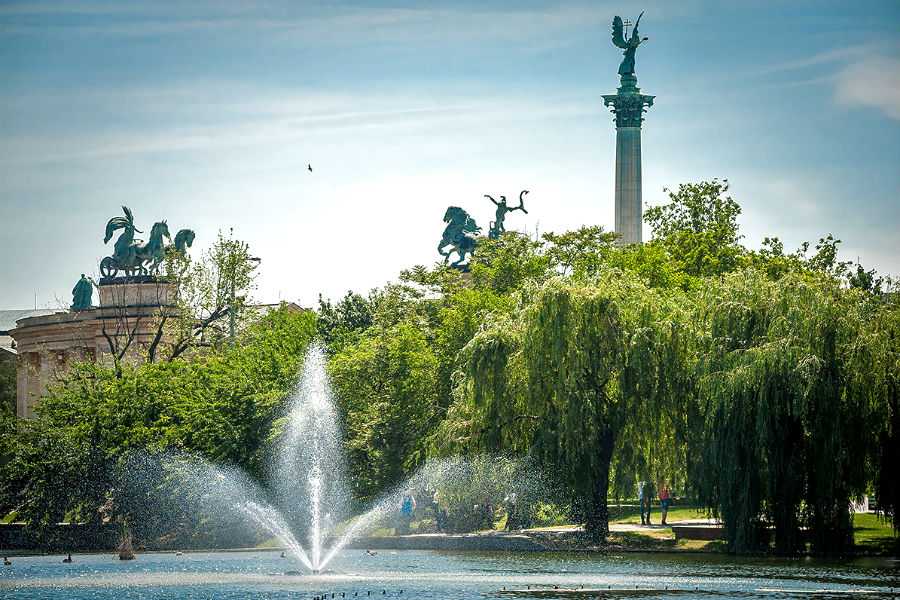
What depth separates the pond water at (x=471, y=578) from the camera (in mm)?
36000

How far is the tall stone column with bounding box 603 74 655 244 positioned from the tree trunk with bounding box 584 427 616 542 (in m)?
65.8

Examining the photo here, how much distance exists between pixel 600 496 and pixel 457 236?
5399 centimetres

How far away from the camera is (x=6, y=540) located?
6281 cm

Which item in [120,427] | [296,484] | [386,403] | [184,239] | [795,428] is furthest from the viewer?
[184,239]

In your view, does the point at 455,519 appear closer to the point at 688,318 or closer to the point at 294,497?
the point at 294,497

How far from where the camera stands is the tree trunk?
167 ft

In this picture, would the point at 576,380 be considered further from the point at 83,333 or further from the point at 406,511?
the point at 83,333

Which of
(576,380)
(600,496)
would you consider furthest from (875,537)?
(576,380)

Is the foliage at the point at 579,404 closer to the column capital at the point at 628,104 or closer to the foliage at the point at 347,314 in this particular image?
the foliage at the point at 347,314

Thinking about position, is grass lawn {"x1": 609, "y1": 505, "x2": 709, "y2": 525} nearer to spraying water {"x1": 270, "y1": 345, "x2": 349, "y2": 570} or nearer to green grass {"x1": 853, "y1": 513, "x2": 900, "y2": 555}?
green grass {"x1": 853, "y1": 513, "x2": 900, "y2": 555}

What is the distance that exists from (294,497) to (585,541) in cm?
1525

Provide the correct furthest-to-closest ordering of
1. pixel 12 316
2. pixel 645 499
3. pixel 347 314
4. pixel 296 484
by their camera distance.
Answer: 1. pixel 12 316
2. pixel 347 314
3. pixel 296 484
4. pixel 645 499

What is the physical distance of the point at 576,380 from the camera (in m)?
51.2

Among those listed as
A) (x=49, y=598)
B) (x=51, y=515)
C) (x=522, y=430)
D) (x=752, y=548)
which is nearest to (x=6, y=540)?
(x=51, y=515)
